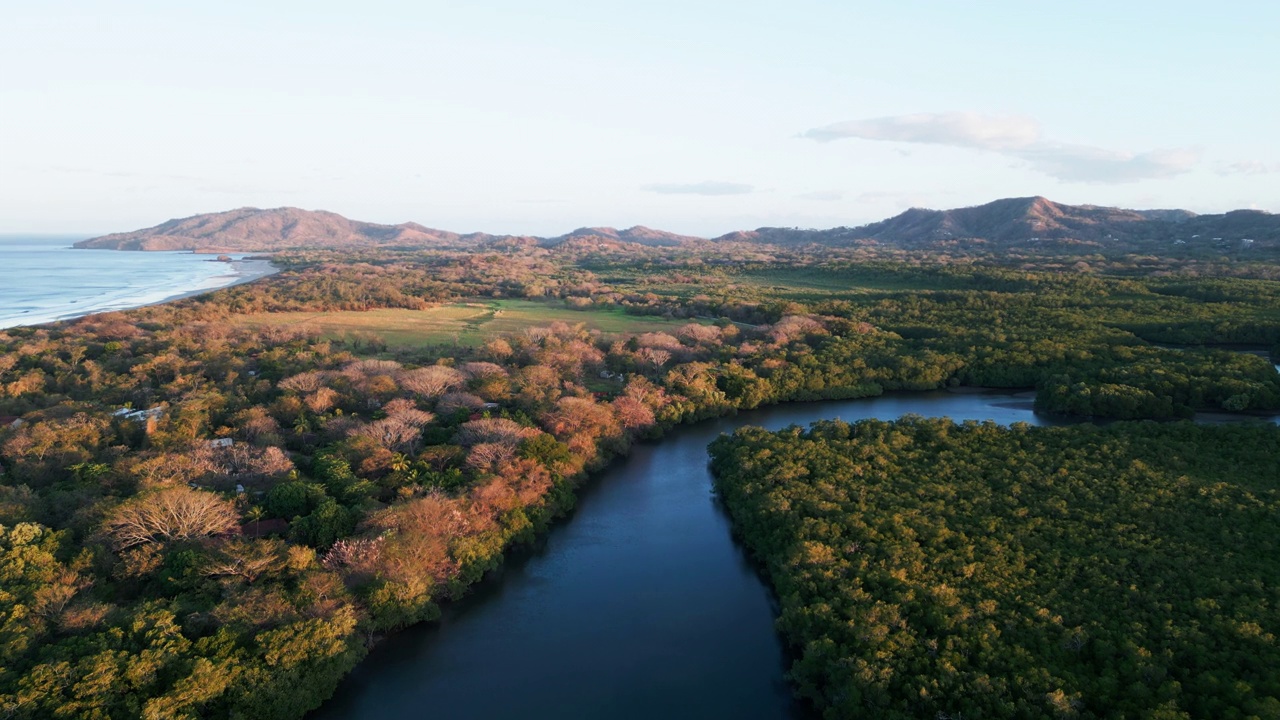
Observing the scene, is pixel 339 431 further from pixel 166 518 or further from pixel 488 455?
pixel 166 518

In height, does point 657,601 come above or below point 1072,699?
below

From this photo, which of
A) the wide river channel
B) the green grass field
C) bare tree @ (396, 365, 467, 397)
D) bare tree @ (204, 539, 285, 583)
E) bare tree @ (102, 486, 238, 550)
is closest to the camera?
the wide river channel

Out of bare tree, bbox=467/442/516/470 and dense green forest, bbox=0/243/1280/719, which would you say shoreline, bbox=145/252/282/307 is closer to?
dense green forest, bbox=0/243/1280/719

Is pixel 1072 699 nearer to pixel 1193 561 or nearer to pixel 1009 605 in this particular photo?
pixel 1009 605

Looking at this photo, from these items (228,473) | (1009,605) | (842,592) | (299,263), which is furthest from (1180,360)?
(299,263)

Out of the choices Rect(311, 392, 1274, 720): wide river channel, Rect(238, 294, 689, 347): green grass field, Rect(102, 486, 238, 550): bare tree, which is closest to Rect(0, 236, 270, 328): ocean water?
Rect(238, 294, 689, 347): green grass field

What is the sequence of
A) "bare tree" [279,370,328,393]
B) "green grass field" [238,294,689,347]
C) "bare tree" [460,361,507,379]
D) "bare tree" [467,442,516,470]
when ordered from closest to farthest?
"bare tree" [467,442,516,470] → "bare tree" [279,370,328,393] → "bare tree" [460,361,507,379] → "green grass field" [238,294,689,347]

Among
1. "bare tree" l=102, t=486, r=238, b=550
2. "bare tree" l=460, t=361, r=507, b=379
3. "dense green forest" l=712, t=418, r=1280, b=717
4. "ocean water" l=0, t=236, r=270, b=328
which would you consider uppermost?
"ocean water" l=0, t=236, r=270, b=328
